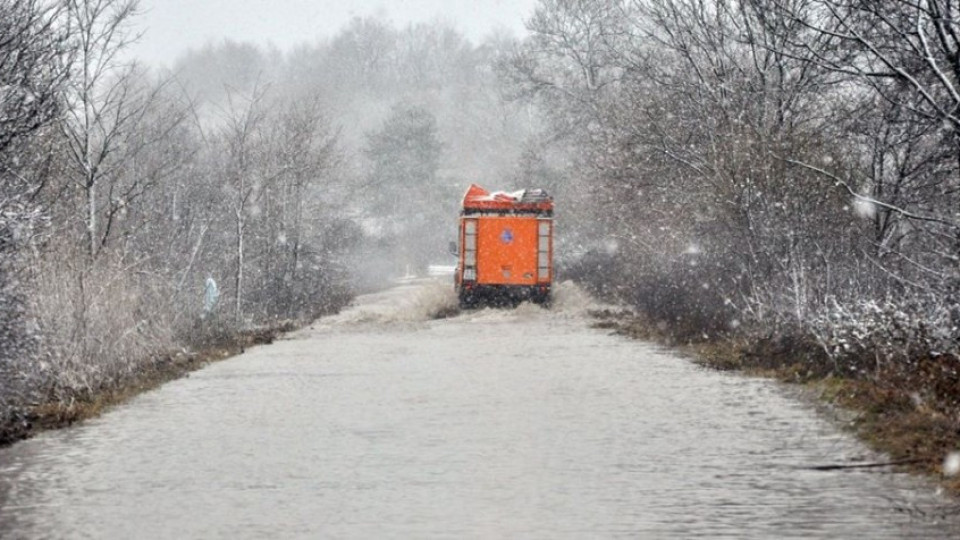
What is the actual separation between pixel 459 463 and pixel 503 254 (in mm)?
→ 25509

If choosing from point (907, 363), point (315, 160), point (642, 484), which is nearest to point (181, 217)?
point (315, 160)

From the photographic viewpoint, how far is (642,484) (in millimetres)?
11211

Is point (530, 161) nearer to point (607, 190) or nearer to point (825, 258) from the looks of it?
point (607, 190)

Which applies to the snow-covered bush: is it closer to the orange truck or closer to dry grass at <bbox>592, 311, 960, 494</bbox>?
dry grass at <bbox>592, 311, 960, 494</bbox>

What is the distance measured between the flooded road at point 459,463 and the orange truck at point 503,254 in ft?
52.6

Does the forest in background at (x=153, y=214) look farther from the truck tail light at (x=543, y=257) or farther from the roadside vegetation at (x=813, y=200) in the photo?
the roadside vegetation at (x=813, y=200)

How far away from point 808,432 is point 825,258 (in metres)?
6.28

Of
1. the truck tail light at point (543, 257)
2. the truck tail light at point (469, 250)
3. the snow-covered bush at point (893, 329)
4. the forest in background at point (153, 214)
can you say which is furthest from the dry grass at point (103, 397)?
the truck tail light at point (543, 257)

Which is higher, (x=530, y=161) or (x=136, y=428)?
(x=530, y=161)

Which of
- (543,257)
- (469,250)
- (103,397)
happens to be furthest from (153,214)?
(103,397)

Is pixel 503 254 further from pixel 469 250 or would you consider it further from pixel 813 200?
pixel 813 200

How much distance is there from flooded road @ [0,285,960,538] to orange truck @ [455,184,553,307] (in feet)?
52.6

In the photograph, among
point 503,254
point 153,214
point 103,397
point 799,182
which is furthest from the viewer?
point 503,254

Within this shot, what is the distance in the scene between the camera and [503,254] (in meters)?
37.8
